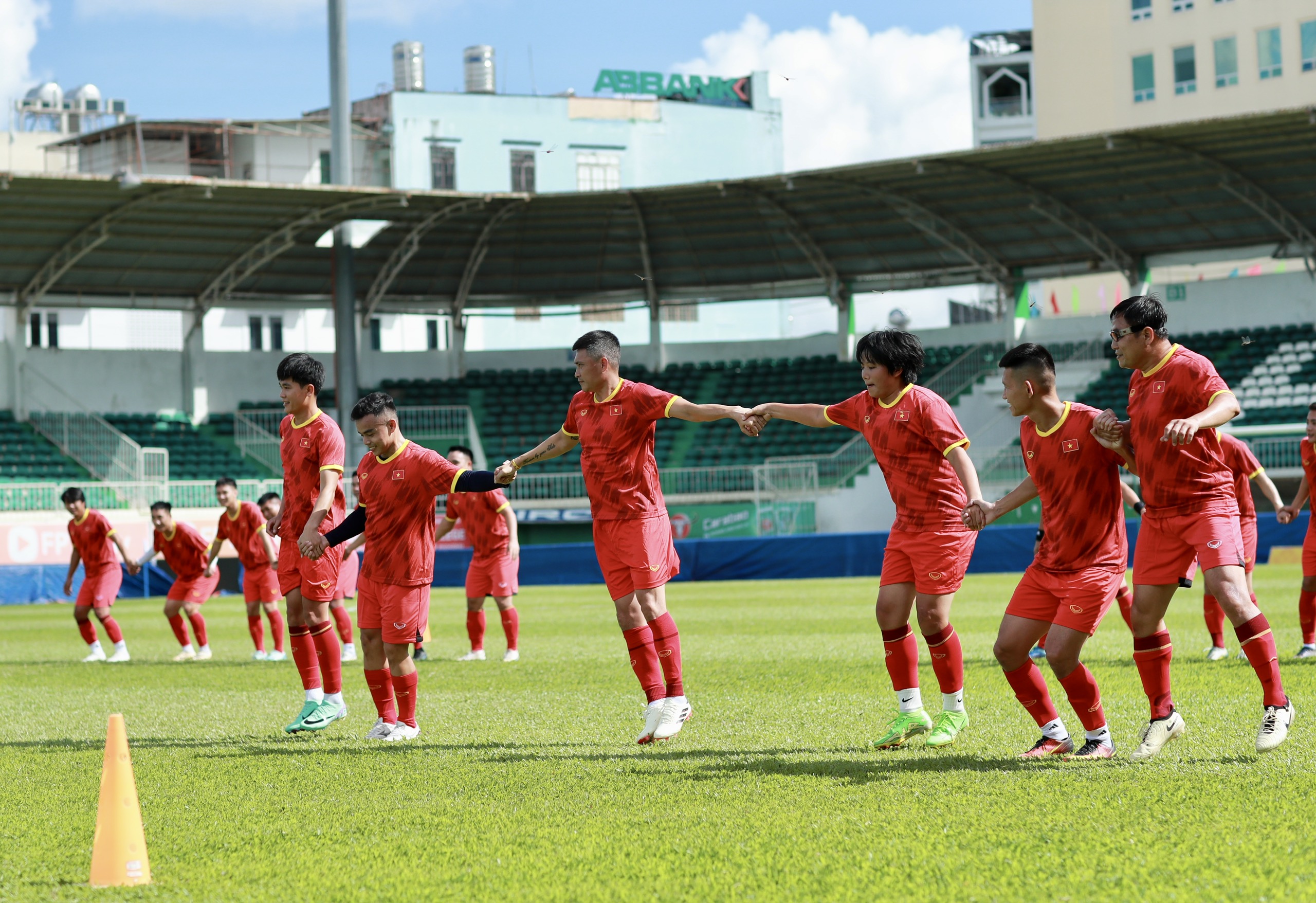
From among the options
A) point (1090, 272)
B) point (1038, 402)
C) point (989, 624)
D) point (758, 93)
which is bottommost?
point (989, 624)

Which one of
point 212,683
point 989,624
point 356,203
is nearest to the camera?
point 212,683

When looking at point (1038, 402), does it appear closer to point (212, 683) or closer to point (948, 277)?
point (212, 683)

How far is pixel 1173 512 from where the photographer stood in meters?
6.60

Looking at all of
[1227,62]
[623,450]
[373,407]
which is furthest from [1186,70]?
[373,407]

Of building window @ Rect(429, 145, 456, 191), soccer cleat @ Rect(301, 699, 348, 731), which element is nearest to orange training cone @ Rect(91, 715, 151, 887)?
soccer cleat @ Rect(301, 699, 348, 731)

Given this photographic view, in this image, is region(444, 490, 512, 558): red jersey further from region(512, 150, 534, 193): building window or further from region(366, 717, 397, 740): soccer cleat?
region(512, 150, 534, 193): building window

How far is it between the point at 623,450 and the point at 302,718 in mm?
2827

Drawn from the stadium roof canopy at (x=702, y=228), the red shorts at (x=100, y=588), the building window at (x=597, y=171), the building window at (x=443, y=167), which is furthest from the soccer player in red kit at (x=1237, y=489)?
the building window at (x=597, y=171)

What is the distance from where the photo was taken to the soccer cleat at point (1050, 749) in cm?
667

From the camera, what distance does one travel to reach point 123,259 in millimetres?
40469

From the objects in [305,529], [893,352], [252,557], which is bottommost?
[252,557]

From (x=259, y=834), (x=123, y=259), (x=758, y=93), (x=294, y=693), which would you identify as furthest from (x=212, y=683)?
(x=758, y=93)

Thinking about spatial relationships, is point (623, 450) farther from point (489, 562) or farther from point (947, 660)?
point (489, 562)

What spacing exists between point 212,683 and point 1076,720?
7920 mm
